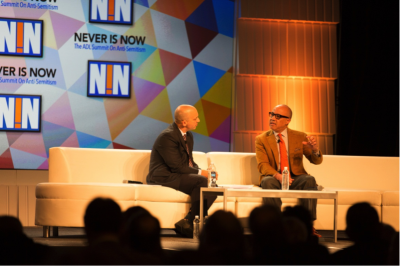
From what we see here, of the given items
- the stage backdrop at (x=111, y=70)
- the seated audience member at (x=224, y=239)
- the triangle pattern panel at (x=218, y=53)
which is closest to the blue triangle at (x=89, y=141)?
the stage backdrop at (x=111, y=70)

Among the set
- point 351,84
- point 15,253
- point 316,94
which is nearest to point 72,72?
point 316,94

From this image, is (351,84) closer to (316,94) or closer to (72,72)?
(316,94)

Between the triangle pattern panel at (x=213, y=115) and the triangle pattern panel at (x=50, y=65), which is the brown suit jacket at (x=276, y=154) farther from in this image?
the triangle pattern panel at (x=50, y=65)

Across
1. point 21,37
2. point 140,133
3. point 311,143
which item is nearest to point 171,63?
point 140,133

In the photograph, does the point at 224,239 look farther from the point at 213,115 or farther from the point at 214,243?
the point at 213,115

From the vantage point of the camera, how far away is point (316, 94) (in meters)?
6.05

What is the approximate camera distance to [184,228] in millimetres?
3797

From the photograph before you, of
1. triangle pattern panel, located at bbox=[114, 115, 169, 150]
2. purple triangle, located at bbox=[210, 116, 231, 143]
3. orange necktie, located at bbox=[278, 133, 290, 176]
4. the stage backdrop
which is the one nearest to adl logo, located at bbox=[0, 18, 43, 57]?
the stage backdrop

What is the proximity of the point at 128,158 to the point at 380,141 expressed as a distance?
3.27m

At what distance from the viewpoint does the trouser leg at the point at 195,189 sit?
152 inches

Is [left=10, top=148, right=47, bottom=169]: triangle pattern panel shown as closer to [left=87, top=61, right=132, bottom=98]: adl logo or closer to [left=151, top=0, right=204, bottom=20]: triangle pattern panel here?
[left=87, top=61, right=132, bottom=98]: adl logo

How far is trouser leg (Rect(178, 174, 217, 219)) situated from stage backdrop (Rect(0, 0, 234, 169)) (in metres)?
2.00

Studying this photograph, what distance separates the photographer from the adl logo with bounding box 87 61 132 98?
5777 millimetres

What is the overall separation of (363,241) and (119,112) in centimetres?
453
